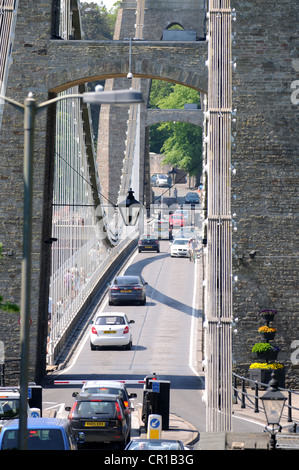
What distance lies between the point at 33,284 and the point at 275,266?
22.7ft

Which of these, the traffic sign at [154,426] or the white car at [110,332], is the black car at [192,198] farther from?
the traffic sign at [154,426]

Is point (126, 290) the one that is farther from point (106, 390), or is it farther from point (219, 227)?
point (106, 390)

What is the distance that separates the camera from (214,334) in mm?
24719

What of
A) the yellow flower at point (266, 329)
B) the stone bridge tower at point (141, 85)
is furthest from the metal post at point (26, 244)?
the stone bridge tower at point (141, 85)

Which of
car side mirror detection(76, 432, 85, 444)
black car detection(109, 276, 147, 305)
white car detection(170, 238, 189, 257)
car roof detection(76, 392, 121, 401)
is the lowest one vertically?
car side mirror detection(76, 432, 85, 444)

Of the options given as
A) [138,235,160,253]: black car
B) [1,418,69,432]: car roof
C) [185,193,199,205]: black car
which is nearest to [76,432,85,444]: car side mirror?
[1,418,69,432]: car roof

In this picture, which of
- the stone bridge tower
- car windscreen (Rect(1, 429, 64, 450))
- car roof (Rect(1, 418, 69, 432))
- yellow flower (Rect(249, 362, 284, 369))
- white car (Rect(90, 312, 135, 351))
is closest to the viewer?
car windscreen (Rect(1, 429, 64, 450))

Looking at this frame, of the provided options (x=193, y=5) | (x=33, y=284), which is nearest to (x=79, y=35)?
(x=33, y=284)

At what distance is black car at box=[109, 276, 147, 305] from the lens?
4591 centimetres

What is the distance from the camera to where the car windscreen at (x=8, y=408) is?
2062cm

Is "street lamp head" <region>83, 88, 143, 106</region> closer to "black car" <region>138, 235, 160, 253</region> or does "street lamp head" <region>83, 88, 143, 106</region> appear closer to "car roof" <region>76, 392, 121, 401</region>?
"car roof" <region>76, 392, 121, 401</region>

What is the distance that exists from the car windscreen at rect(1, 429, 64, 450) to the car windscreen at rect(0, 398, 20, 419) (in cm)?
326

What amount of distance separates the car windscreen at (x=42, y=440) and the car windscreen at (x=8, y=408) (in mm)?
3256
